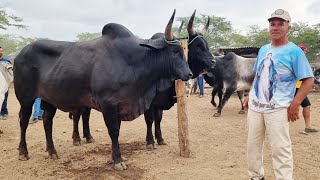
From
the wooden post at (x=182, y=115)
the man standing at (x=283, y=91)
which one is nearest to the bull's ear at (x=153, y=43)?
the wooden post at (x=182, y=115)

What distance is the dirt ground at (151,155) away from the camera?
4402 millimetres

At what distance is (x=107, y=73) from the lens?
447 cm

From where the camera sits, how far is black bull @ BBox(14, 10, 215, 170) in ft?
14.7

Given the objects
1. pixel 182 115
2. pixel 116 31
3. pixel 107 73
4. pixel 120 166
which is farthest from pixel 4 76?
pixel 182 115

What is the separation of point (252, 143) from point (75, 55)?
277 centimetres

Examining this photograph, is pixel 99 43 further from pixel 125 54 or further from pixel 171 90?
pixel 171 90

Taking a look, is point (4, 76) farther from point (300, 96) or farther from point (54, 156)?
point (300, 96)

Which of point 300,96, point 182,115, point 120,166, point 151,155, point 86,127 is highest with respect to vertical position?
point 300,96

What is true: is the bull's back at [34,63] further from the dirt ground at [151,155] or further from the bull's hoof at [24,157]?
the dirt ground at [151,155]

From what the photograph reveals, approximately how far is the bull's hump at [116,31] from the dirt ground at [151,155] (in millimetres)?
1896

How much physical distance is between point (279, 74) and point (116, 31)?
255 cm

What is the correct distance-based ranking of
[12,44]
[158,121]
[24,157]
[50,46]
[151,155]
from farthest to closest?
[12,44] → [158,121] → [151,155] → [24,157] → [50,46]

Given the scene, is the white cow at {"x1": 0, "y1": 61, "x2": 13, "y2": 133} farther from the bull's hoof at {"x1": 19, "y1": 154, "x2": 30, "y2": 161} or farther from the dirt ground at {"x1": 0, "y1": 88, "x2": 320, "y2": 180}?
the bull's hoof at {"x1": 19, "y1": 154, "x2": 30, "y2": 161}

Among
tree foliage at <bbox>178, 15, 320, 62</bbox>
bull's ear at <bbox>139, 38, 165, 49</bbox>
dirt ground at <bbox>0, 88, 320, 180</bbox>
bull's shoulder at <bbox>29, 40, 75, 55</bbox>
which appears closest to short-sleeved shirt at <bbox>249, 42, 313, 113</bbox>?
dirt ground at <bbox>0, 88, 320, 180</bbox>
